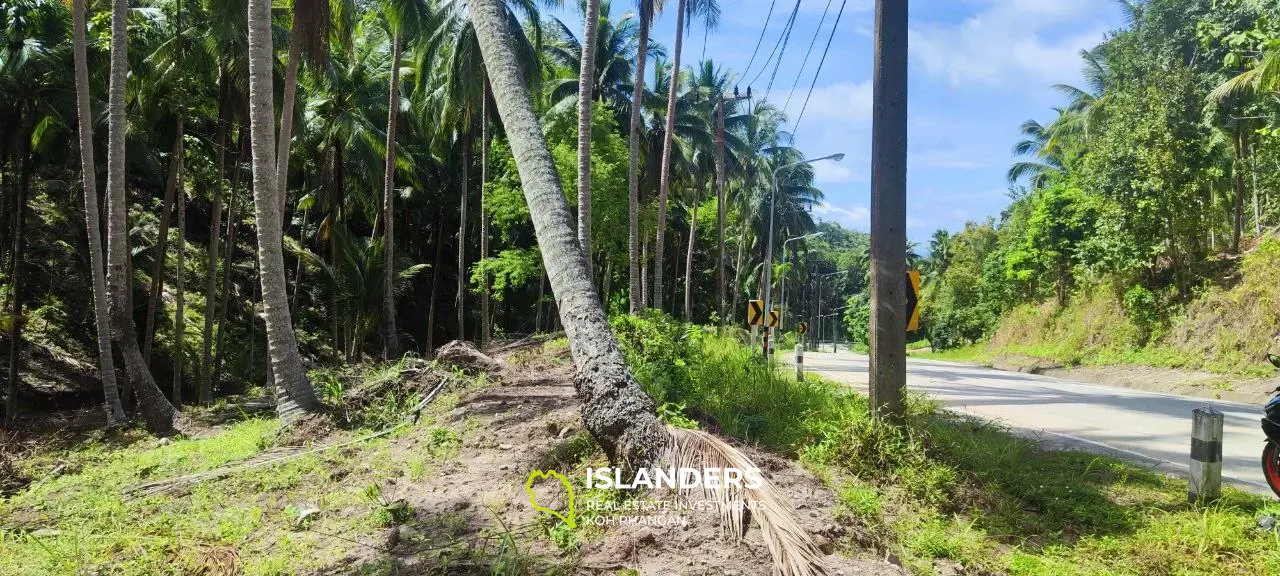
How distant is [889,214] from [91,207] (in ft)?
45.6

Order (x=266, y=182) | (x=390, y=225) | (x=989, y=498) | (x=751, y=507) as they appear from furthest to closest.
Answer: (x=390, y=225) → (x=266, y=182) → (x=989, y=498) → (x=751, y=507)

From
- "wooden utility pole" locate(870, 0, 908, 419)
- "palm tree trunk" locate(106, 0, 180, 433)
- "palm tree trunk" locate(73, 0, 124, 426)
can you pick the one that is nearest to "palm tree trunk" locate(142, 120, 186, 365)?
"palm tree trunk" locate(73, 0, 124, 426)

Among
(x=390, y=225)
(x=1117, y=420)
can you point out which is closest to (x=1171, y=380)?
(x=1117, y=420)

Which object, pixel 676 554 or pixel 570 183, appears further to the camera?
pixel 570 183

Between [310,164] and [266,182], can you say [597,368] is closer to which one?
[266,182]

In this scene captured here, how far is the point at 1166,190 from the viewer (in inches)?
835

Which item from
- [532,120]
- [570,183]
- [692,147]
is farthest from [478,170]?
[532,120]

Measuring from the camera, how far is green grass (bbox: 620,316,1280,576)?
14.6 ft

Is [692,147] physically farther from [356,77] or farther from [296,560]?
[296,560]

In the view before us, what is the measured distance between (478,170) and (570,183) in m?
12.1

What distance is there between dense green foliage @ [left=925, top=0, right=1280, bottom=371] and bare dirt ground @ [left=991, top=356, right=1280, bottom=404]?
32.6 inches

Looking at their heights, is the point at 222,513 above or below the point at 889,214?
below

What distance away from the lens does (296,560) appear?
4.57 m

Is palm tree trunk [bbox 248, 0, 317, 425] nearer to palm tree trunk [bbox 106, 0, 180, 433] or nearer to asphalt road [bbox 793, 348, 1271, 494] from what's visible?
palm tree trunk [bbox 106, 0, 180, 433]
